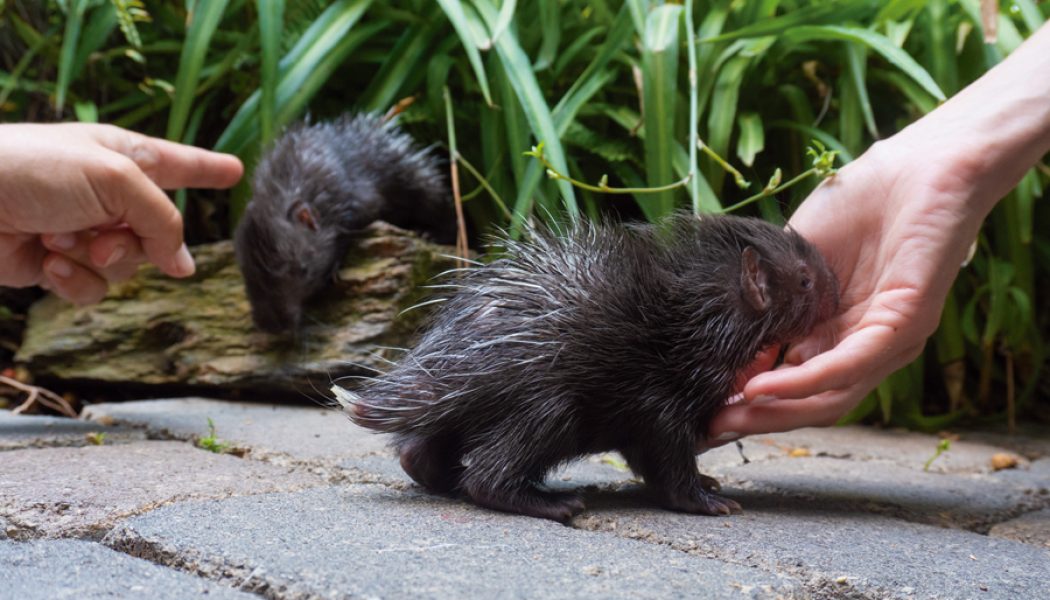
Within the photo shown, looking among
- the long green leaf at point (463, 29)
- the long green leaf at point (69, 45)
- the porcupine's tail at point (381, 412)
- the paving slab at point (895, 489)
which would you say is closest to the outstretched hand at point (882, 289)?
the paving slab at point (895, 489)

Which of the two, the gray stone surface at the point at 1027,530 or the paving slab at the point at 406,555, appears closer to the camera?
the paving slab at the point at 406,555

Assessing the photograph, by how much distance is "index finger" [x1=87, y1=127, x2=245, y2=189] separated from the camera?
269 cm

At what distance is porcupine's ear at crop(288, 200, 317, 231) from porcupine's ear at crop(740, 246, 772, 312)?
244 centimetres

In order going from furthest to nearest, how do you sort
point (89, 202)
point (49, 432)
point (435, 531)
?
1. point (49, 432)
2. point (89, 202)
3. point (435, 531)

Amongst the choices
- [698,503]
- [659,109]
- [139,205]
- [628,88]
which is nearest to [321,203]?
[628,88]

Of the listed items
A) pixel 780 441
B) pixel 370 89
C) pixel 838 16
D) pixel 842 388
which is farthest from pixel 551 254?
pixel 370 89

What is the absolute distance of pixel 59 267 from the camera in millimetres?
2729

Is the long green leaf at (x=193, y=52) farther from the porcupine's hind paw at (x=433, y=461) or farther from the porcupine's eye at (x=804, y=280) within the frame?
the porcupine's eye at (x=804, y=280)

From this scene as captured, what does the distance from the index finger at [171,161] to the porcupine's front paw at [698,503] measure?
1.85 meters

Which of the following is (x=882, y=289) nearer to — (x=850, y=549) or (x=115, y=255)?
(x=850, y=549)

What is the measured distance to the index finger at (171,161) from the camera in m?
2.69

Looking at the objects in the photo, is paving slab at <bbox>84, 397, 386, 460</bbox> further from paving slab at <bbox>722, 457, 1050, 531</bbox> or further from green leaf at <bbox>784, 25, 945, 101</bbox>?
green leaf at <bbox>784, 25, 945, 101</bbox>

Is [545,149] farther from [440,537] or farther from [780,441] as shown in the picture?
[440,537]

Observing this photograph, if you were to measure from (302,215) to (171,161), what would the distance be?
1.15 metres
